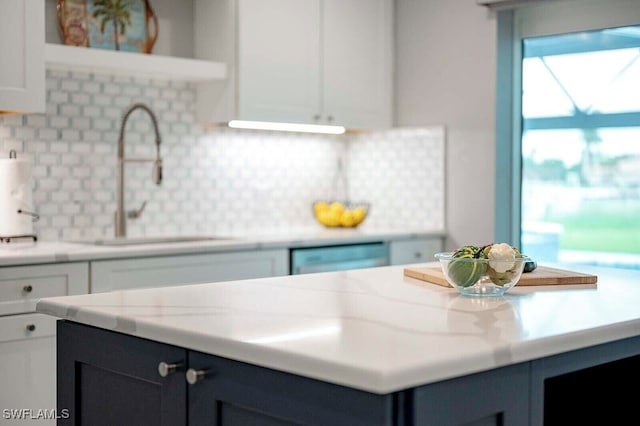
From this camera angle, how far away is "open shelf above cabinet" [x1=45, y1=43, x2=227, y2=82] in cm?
414

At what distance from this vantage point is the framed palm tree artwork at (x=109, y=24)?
14.5 ft

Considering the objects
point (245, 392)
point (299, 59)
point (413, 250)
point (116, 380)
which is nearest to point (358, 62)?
point (299, 59)

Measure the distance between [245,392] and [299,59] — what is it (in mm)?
3458

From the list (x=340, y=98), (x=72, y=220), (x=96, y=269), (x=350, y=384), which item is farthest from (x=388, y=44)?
(x=350, y=384)

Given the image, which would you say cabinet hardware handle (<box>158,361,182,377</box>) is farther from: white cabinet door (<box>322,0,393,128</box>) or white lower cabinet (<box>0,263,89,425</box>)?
white cabinet door (<box>322,0,393,128</box>)

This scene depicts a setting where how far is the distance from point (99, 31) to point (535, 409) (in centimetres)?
339

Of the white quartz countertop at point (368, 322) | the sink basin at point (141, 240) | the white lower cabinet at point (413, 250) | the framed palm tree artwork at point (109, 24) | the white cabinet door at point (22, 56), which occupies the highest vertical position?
the framed palm tree artwork at point (109, 24)

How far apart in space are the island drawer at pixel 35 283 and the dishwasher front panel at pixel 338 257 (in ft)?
3.92

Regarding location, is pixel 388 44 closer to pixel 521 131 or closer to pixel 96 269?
pixel 521 131

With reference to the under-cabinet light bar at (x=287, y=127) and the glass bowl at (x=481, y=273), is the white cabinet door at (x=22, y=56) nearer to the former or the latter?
the under-cabinet light bar at (x=287, y=127)

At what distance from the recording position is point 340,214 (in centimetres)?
545

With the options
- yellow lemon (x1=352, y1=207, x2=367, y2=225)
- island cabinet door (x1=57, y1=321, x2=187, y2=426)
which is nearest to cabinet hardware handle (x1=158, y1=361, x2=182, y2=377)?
island cabinet door (x1=57, y1=321, x2=187, y2=426)

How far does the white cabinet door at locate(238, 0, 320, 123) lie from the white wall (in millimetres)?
685

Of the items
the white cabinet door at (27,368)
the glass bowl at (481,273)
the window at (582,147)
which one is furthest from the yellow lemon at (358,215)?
the glass bowl at (481,273)
